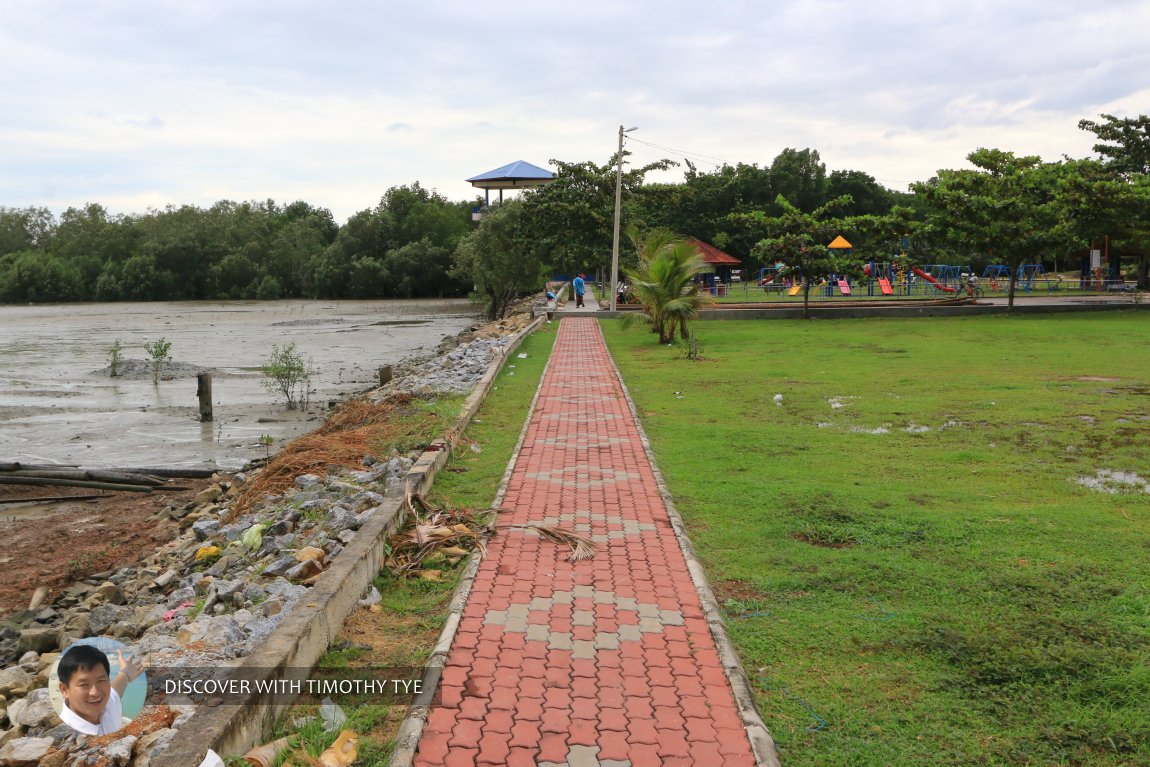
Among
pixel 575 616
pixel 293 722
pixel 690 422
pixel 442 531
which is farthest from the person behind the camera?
pixel 690 422

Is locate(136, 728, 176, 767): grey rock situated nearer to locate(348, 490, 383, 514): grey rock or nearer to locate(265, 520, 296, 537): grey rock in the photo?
locate(348, 490, 383, 514): grey rock

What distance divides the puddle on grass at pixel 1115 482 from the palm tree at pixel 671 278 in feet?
39.4

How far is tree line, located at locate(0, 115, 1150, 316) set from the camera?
27.8m

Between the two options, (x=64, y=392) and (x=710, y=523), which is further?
(x=64, y=392)

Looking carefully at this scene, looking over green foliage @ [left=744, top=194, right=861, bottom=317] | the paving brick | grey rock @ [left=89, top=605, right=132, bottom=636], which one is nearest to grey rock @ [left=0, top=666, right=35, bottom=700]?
grey rock @ [left=89, top=605, right=132, bottom=636]

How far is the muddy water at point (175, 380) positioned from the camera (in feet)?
51.2

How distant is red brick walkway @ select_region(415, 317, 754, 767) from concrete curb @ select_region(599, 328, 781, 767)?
0.13ft

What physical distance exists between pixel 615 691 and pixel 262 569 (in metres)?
3.18

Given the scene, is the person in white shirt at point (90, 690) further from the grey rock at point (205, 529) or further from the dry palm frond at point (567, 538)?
the grey rock at point (205, 529)

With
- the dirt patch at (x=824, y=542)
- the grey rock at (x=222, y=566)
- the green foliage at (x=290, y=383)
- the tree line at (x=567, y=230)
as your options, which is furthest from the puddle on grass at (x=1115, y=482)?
the tree line at (x=567, y=230)

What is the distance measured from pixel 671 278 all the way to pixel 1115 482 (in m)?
12.7

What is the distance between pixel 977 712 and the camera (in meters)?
3.98

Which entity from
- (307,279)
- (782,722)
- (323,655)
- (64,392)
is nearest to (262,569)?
(323,655)

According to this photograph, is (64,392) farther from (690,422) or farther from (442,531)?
(442,531)
